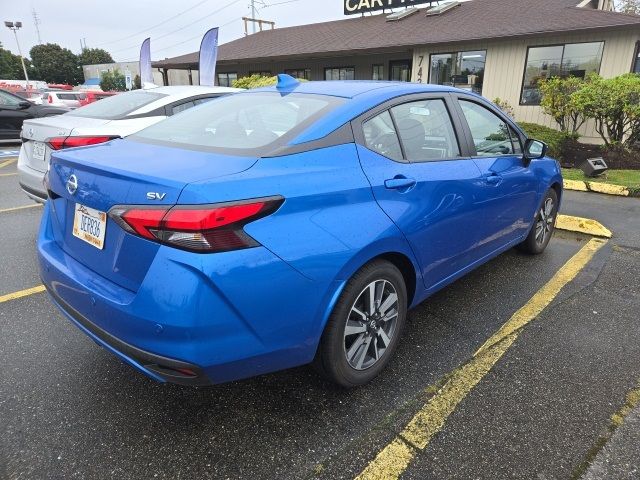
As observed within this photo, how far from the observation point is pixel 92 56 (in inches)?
2968

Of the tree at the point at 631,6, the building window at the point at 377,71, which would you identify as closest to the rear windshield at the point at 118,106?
the building window at the point at 377,71

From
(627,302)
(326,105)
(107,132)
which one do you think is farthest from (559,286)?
(107,132)

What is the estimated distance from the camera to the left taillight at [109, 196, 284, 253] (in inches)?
65.5

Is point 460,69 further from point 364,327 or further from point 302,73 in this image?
point 364,327

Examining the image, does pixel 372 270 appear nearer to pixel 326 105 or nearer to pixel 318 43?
pixel 326 105

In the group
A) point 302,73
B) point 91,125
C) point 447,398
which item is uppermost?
point 302,73

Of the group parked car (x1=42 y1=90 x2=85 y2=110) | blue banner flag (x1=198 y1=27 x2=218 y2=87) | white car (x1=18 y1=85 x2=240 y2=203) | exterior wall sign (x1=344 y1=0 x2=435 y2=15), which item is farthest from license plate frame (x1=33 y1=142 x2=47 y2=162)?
parked car (x1=42 y1=90 x2=85 y2=110)

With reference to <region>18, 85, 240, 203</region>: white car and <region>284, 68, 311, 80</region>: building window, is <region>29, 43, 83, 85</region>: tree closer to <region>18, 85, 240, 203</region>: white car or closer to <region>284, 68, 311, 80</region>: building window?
<region>284, 68, 311, 80</region>: building window

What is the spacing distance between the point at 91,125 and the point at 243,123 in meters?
2.87

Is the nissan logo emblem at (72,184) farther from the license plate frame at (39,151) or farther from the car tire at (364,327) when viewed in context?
the license plate frame at (39,151)

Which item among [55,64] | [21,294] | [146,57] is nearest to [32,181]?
[21,294]

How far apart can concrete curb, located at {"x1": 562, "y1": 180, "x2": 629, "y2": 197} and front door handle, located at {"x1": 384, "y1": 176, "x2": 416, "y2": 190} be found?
599cm

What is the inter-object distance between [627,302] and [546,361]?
4.26 ft

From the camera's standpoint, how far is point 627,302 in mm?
3449
